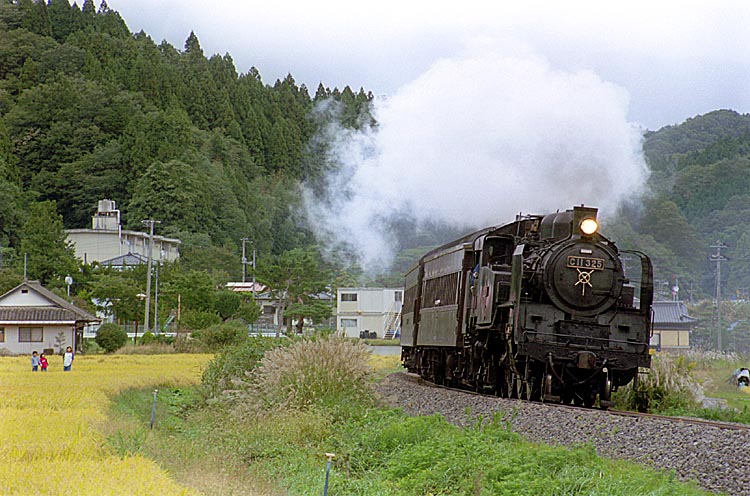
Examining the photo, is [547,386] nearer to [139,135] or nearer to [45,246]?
[45,246]

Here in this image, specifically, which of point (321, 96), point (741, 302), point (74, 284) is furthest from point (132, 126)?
point (741, 302)

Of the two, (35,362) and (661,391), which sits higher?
(661,391)

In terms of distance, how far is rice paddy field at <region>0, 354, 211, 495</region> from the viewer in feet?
28.6

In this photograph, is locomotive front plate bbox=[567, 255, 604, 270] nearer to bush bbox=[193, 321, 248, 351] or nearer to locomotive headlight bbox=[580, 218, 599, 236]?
locomotive headlight bbox=[580, 218, 599, 236]

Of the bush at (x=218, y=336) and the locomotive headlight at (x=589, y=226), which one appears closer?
the locomotive headlight at (x=589, y=226)

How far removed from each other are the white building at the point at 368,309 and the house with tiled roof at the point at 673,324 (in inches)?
836

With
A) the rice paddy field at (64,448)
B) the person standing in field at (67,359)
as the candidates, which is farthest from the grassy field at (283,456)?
the person standing in field at (67,359)

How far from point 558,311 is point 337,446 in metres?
5.00

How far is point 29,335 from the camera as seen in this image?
51.3 m

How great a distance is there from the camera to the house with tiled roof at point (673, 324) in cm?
6262

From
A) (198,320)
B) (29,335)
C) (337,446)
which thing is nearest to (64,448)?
Answer: (337,446)

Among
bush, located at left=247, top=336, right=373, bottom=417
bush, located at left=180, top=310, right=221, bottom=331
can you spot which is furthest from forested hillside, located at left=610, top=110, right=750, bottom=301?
bush, located at left=247, top=336, right=373, bottom=417

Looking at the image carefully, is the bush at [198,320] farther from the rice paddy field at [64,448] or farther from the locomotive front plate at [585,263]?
the locomotive front plate at [585,263]

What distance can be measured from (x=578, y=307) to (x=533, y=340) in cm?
108
